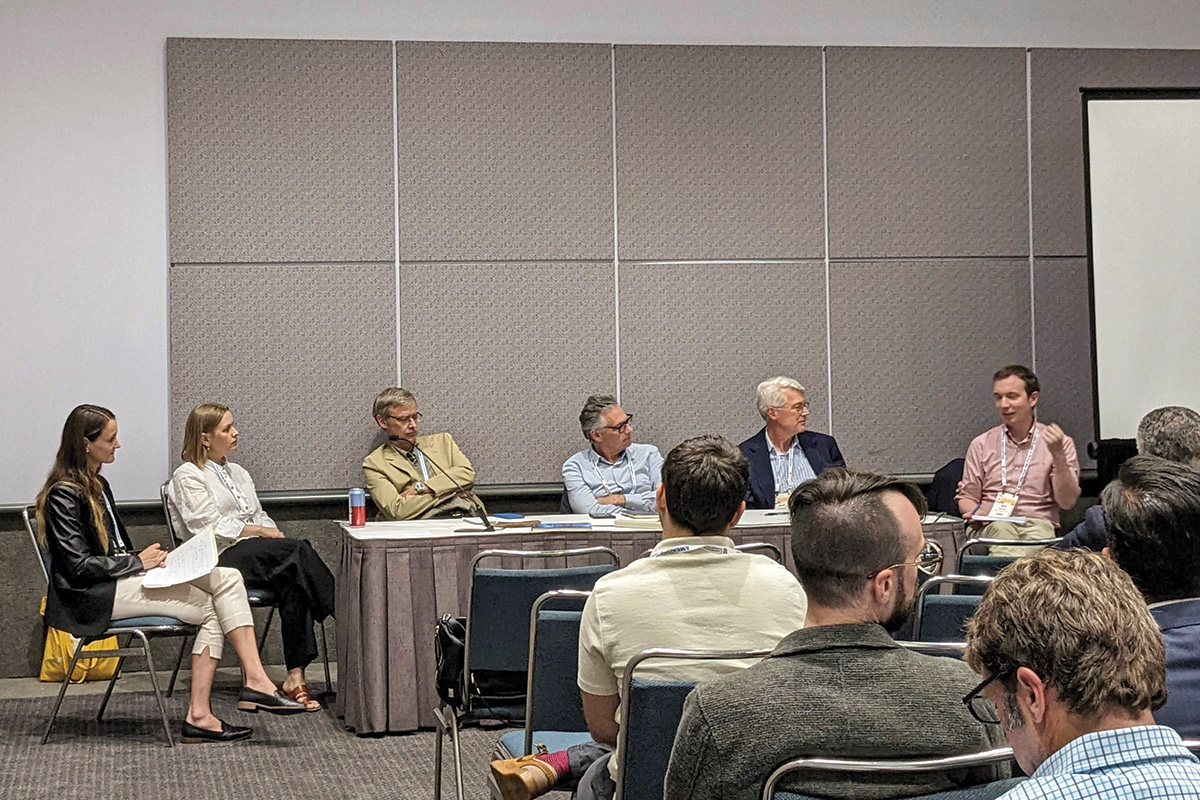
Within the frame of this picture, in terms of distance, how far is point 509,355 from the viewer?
646 centimetres

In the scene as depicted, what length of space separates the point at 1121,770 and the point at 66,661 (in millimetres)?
5491

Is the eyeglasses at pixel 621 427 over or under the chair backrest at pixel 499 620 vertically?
over

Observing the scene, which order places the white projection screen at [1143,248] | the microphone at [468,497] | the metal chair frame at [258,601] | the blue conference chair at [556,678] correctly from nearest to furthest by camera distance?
the blue conference chair at [556,678], the microphone at [468,497], the metal chair frame at [258,601], the white projection screen at [1143,248]

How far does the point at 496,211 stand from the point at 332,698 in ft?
7.96

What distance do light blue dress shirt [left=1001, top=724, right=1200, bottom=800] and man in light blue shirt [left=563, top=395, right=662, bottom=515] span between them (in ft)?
15.5

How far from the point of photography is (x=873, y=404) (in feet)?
22.0

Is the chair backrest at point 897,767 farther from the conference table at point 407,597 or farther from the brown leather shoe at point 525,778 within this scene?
the conference table at point 407,597

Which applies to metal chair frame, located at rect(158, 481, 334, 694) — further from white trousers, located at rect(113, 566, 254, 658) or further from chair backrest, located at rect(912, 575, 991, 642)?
chair backrest, located at rect(912, 575, 991, 642)

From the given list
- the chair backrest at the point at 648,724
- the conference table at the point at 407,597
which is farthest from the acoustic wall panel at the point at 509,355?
the chair backrest at the point at 648,724

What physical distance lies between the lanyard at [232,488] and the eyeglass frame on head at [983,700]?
14.8ft

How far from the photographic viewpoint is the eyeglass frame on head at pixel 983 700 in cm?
135

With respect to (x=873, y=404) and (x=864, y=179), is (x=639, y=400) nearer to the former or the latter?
(x=873, y=404)

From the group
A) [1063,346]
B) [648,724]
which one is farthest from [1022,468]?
[648,724]

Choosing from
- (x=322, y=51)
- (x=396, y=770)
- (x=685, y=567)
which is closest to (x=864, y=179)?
(x=322, y=51)
